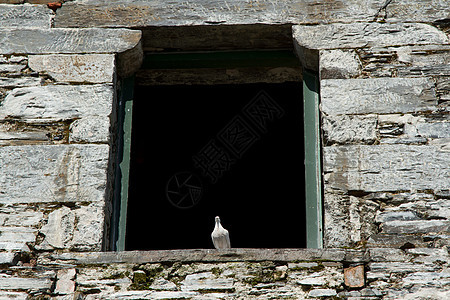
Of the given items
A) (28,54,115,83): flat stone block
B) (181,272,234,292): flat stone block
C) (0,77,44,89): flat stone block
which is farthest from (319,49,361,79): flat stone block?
(0,77,44,89): flat stone block

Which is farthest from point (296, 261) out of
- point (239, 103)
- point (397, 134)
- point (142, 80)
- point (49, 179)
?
point (239, 103)

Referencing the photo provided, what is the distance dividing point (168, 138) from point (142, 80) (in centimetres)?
189

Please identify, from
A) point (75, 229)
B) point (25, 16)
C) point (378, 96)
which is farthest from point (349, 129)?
point (25, 16)

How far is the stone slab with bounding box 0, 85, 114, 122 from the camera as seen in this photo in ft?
15.3

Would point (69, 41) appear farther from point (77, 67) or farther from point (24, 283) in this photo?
point (24, 283)

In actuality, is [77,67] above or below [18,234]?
above

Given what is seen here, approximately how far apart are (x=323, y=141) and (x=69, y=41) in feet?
5.39

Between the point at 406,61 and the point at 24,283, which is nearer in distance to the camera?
the point at 24,283

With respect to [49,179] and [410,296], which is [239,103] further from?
[410,296]

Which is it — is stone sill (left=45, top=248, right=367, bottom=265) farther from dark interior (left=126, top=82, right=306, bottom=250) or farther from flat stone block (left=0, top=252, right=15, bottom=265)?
dark interior (left=126, top=82, right=306, bottom=250)

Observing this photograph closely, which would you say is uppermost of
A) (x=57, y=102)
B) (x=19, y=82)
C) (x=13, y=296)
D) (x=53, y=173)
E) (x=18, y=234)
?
(x=19, y=82)

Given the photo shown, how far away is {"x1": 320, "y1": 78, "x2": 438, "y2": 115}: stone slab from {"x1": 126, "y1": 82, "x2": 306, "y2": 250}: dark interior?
215 cm

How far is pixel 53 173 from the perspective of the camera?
449 cm

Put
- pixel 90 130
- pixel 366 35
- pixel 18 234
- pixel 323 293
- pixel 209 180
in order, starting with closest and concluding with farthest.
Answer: pixel 323 293, pixel 18 234, pixel 90 130, pixel 366 35, pixel 209 180
